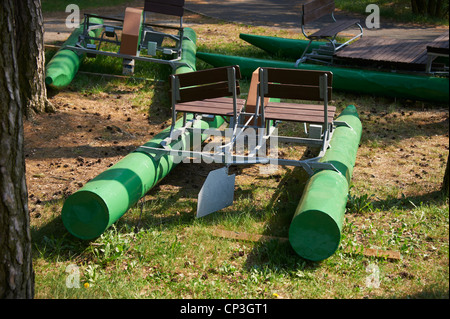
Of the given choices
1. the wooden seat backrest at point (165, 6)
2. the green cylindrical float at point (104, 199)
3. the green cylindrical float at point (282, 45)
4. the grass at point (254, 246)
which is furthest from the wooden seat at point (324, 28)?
the green cylindrical float at point (104, 199)

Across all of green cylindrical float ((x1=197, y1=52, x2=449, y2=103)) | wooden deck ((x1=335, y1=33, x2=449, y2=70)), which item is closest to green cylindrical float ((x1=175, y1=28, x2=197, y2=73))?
green cylindrical float ((x1=197, y1=52, x2=449, y2=103))

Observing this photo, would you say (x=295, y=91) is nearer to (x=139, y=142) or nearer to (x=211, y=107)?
(x=211, y=107)

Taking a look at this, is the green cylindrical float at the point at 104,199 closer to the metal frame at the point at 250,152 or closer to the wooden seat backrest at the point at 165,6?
the metal frame at the point at 250,152

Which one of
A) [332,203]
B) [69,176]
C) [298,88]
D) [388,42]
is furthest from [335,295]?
[388,42]

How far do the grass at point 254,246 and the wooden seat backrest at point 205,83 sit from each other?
37.9 inches

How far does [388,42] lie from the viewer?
9.91 metres

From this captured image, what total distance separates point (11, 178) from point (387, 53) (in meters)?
7.33

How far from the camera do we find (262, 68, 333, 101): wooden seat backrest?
5.18 m

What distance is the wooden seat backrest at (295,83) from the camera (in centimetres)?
518

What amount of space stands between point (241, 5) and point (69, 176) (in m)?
12.1

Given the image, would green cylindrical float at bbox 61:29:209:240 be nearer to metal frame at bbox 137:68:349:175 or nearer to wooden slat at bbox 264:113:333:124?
metal frame at bbox 137:68:349:175

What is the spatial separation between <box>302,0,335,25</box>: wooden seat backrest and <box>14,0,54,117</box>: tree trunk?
4.30 meters

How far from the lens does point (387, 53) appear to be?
921 centimetres
